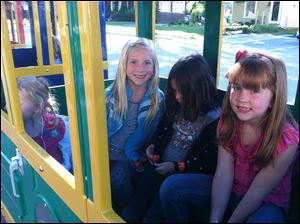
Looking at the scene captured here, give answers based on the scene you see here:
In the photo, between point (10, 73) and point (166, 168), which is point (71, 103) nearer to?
point (166, 168)

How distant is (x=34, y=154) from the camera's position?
173 cm

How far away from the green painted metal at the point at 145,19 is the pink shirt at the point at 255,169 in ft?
4.47

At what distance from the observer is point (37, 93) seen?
2.21 m

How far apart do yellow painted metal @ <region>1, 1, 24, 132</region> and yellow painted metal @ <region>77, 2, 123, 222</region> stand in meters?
0.94

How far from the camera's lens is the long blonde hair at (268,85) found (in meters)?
1.09

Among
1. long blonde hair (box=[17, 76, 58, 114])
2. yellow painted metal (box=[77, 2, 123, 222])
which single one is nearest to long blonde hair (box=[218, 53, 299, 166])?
yellow painted metal (box=[77, 2, 123, 222])

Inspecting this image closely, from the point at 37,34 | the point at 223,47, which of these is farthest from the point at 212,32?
the point at 37,34

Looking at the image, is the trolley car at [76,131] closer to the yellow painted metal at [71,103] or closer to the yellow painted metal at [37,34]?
the yellow painted metal at [71,103]

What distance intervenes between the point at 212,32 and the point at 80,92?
107 centimetres

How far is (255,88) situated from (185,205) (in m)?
0.59

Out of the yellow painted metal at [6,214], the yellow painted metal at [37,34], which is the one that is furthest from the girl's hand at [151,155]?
the yellow painted metal at [37,34]

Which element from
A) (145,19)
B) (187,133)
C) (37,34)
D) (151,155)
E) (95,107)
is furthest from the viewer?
(37,34)

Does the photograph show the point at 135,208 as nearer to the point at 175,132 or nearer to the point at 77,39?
the point at 175,132

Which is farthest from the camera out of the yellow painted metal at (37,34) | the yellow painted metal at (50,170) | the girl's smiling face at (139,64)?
the yellow painted metal at (37,34)
